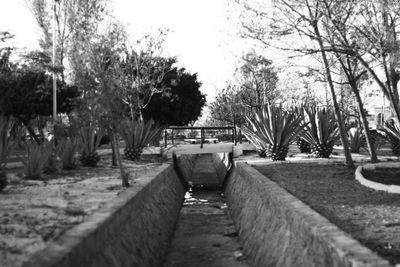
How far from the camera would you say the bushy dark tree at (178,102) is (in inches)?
1534

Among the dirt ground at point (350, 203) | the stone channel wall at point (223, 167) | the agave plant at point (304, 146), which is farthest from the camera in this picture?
the agave plant at point (304, 146)

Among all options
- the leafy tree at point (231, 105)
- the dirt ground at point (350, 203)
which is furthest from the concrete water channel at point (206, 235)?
the leafy tree at point (231, 105)

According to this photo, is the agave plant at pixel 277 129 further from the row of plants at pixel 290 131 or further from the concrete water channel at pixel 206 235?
the concrete water channel at pixel 206 235

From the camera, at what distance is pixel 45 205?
655 cm

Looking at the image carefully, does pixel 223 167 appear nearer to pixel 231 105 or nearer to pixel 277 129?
pixel 277 129

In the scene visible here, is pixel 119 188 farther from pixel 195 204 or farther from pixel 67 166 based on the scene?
pixel 195 204

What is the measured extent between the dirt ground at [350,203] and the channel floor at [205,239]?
4.63 feet

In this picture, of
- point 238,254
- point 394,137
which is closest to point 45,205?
point 238,254

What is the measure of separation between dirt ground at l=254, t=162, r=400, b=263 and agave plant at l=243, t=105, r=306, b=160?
309 cm

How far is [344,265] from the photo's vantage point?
11.3 feet

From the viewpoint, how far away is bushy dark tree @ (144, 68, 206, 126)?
128 ft

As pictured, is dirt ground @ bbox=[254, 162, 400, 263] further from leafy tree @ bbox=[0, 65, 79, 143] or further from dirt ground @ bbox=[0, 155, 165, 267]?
leafy tree @ bbox=[0, 65, 79, 143]

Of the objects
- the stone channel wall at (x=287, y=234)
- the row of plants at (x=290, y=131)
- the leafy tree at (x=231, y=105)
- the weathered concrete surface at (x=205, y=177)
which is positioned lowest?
the weathered concrete surface at (x=205, y=177)

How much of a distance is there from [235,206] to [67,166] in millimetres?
4392
